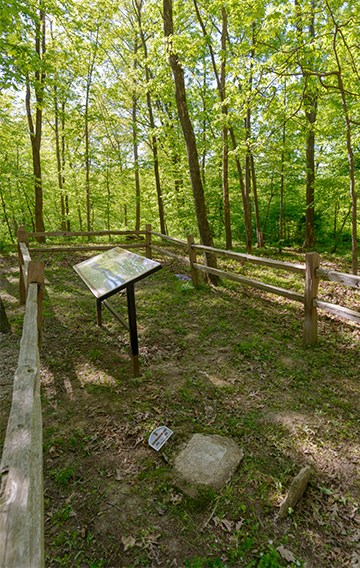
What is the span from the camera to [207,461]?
8.91 feet

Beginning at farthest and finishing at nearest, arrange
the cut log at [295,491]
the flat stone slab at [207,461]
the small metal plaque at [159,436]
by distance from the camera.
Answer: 1. the small metal plaque at [159,436]
2. the flat stone slab at [207,461]
3. the cut log at [295,491]

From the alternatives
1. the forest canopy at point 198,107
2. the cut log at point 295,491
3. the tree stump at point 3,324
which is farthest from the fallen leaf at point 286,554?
the forest canopy at point 198,107

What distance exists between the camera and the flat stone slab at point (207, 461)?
256 cm

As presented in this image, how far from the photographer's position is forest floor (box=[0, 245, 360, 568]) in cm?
214

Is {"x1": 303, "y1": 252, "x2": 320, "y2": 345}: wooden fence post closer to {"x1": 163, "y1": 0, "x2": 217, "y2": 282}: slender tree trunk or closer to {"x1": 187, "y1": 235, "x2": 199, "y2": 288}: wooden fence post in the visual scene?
{"x1": 163, "y1": 0, "x2": 217, "y2": 282}: slender tree trunk

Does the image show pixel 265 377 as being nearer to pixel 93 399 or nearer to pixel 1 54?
pixel 93 399

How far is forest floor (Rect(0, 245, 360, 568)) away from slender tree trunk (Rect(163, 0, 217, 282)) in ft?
7.61

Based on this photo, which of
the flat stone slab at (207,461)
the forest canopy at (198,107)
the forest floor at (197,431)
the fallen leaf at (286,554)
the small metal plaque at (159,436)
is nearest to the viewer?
the fallen leaf at (286,554)

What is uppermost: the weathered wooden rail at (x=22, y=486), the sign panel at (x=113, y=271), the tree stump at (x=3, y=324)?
the sign panel at (x=113, y=271)

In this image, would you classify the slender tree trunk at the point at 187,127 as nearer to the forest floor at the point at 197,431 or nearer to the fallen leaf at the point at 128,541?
the forest floor at the point at 197,431

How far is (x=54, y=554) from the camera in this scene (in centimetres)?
208

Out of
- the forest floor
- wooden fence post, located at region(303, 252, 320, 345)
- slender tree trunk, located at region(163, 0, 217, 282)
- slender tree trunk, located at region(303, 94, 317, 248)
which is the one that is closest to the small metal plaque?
the forest floor

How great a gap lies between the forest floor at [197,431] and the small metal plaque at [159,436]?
5cm

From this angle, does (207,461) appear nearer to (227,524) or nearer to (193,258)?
(227,524)
